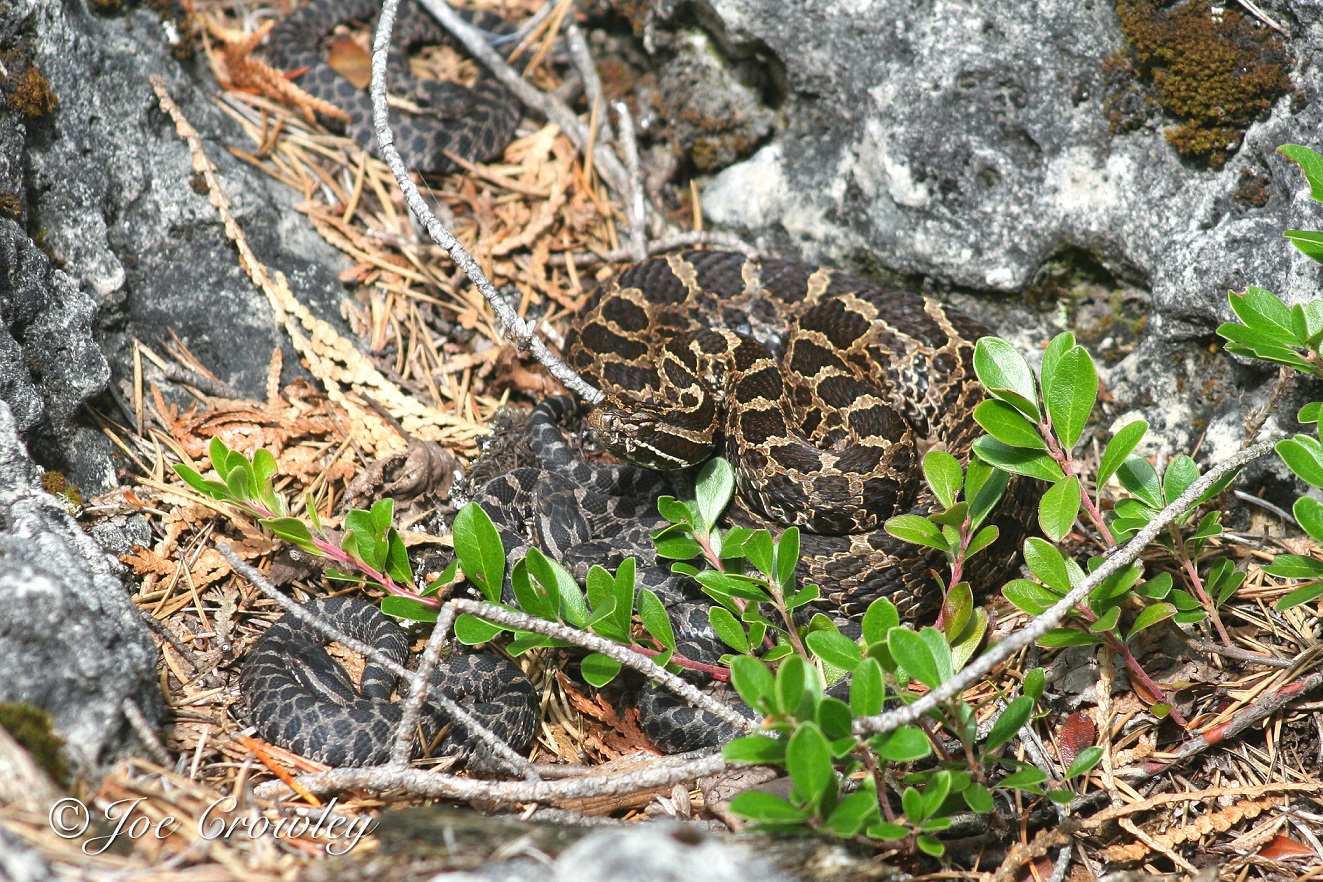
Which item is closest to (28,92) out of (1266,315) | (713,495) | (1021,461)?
(713,495)

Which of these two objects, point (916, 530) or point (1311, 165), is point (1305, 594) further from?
point (1311, 165)

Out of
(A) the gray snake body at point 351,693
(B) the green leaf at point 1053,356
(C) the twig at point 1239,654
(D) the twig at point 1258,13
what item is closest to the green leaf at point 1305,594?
(C) the twig at point 1239,654

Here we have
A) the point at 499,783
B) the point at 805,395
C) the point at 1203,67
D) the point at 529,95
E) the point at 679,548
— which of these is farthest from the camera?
the point at 529,95

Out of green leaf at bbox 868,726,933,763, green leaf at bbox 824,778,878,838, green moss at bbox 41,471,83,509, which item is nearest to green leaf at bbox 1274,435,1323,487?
green leaf at bbox 868,726,933,763

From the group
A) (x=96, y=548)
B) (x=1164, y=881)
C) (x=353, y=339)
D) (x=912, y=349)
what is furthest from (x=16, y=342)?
(x=1164, y=881)

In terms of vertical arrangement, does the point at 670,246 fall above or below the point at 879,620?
above

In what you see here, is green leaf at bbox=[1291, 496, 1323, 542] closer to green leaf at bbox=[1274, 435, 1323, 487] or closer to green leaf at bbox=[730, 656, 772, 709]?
green leaf at bbox=[1274, 435, 1323, 487]
